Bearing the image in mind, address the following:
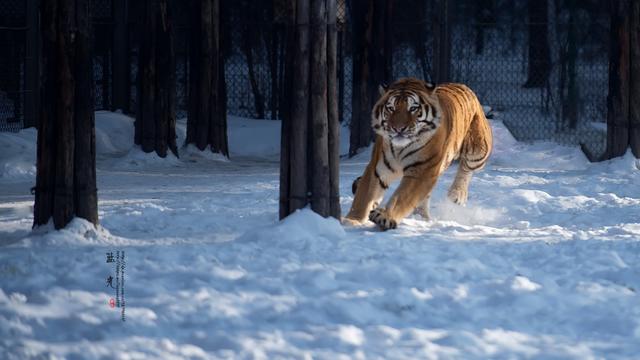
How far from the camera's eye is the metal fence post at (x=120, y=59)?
50.7 ft

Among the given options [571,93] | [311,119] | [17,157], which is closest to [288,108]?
[311,119]

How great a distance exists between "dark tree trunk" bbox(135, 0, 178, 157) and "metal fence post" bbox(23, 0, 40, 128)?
1595mm

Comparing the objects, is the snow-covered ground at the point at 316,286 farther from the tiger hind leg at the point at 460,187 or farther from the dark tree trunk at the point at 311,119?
the tiger hind leg at the point at 460,187

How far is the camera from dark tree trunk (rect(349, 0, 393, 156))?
44.1 feet

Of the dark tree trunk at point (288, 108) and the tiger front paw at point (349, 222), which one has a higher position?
the dark tree trunk at point (288, 108)

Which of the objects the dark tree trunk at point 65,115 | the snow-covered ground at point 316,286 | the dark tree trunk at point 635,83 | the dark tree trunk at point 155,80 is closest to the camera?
the snow-covered ground at point 316,286

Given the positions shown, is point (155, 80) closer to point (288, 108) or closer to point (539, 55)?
point (288, 108)

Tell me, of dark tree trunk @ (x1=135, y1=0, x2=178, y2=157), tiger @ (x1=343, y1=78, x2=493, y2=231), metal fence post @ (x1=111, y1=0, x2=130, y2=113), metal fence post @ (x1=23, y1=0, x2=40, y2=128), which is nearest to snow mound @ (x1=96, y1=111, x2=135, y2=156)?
metal fence post @ (x1=111, y1=0, x2=130, y2=113)

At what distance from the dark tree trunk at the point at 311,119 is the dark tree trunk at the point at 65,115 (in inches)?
48.3

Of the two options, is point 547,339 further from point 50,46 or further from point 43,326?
point 50,46

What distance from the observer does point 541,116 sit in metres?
16.8

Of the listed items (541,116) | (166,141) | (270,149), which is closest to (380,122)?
(166,141)

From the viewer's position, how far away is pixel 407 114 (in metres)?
7.71

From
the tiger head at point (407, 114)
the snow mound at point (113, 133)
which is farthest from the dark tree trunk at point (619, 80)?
the snow mound at point (113, 133)
